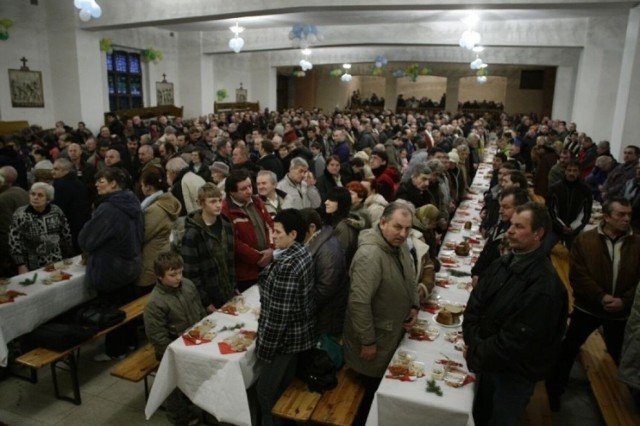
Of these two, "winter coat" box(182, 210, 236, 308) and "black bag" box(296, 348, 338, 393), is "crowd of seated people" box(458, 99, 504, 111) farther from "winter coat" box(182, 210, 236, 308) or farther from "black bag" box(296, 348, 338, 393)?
"black bag" box(296, 348, 338, 393)

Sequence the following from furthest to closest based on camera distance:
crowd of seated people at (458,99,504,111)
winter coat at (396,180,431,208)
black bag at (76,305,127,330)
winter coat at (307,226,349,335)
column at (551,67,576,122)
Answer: crowd of seated people at (458,99,504,111) < column at (551,67,576,122) < winter coat at (396,180,431,208) < black bag at (76,305,127,330) < winter coat at (307,226,349,335)

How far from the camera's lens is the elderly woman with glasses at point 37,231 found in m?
4.58

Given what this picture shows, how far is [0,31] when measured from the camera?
433 inches

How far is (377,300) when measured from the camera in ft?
10.0

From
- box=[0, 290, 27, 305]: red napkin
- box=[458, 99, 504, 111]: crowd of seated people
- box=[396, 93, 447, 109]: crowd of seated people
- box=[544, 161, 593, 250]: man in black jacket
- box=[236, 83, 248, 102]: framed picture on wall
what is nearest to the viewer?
box=[0, 290, 27, 305]: red napkin

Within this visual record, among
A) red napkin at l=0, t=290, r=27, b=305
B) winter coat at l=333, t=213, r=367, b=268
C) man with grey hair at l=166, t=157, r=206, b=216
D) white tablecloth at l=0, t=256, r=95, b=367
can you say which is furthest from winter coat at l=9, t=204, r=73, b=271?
winter coat at l=333, t=213, r=367, b=268

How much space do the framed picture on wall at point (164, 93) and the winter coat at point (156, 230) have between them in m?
14.0

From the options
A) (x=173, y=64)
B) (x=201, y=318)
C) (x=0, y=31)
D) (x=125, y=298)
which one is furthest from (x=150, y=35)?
(x=201, y=318)

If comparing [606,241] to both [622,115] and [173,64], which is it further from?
[173,64]

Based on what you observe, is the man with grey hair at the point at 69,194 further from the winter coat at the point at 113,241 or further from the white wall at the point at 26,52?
the white wall at the point at 26,52

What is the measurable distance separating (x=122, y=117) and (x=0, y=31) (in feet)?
12.7

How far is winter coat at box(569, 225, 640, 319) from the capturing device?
3.67 metres

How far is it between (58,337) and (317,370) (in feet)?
6.93

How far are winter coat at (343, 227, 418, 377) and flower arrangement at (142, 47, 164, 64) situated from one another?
48.5ft
